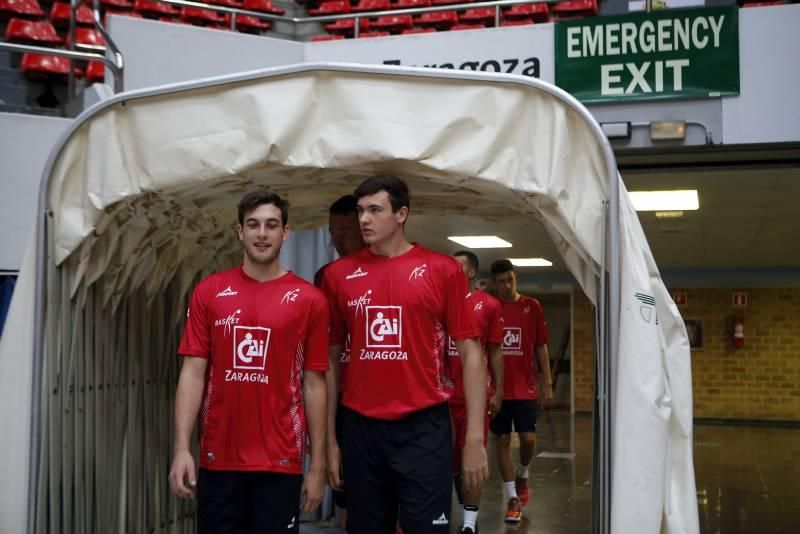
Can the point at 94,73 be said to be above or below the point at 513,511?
above

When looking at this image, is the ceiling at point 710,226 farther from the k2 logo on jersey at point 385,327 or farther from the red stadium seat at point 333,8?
the red stadium seat at point 333,8

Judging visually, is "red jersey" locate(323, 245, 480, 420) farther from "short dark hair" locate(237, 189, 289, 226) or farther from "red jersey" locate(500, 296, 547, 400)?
"red jersey" locate(500, 296, 547, 400)

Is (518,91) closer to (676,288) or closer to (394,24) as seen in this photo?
(394,24)

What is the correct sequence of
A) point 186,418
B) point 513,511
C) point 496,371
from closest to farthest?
point 186,418 → point 496,371 → point 513,511

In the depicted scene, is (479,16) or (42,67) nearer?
(42,67)

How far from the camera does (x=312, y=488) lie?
164 inches

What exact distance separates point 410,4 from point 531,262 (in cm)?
701

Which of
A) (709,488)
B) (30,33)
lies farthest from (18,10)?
(709,488)

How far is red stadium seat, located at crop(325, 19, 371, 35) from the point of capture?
1491cm

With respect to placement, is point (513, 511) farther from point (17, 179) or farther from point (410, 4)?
point (410, 4)

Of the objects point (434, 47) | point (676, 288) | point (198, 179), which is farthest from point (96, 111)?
point (676, 288)

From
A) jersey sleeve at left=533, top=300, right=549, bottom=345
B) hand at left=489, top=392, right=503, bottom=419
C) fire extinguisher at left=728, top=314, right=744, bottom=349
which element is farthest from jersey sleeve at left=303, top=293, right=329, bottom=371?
fire extinguisher at left=728, top=314, right=744, bottom=349

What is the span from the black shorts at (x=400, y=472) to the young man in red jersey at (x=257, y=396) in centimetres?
17

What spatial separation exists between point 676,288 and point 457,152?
674 inches
